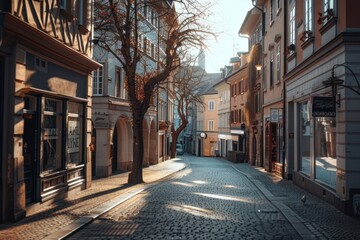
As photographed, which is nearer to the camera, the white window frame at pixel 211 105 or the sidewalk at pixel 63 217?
the sidewalk at pixel 63 217

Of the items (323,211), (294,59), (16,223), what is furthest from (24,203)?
(294,59)

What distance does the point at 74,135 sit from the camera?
15.2 meters

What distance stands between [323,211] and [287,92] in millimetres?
9572

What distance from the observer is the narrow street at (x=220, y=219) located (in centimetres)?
911

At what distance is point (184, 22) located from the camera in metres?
21.1

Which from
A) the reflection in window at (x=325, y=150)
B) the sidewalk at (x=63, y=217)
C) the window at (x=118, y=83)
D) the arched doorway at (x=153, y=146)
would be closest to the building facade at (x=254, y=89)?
the arched doorway at (x=153, y=146)

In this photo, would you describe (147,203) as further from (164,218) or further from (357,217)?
(357,217)

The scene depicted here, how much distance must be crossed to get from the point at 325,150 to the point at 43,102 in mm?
7867

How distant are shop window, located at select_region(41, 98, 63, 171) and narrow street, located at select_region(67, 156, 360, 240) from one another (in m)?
2.17

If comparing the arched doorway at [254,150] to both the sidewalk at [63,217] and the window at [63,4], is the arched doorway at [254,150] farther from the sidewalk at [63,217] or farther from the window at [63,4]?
the window at [63,4]

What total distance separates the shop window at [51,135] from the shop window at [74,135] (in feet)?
2.36

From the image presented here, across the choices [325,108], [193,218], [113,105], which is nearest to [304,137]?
[325,108]

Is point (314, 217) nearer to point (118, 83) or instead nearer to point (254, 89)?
point (118, 83)

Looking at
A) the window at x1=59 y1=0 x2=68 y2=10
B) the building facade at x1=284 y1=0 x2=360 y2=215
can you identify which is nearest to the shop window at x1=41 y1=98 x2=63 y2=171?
the window at x1=59 y1=0 x2=68 y2=10
